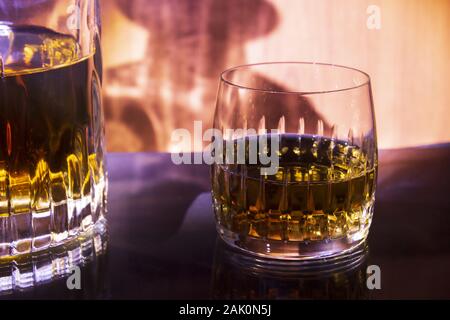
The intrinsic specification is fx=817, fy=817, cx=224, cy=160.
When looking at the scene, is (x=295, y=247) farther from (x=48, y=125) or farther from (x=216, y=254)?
(x=48, y=125)

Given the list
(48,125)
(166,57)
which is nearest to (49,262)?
(48,125)

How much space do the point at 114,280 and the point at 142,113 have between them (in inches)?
15.3

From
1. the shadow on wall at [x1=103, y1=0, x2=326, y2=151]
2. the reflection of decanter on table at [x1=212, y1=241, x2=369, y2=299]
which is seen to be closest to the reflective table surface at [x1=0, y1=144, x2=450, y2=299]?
the reflection of decanter on table at [x1=212, y1=241, x2=369, y2=299]

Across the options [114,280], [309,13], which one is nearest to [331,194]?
[114,280]

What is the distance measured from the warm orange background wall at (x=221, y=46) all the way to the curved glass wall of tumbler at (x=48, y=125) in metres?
0.27

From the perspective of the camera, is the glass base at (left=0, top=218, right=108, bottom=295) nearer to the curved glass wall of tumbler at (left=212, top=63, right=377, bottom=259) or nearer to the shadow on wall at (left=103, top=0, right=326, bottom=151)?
the curved glass wall of tumbler at (left=212, top=63, right=377, bottom=259)

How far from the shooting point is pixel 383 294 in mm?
526

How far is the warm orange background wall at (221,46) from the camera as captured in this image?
0.88 metres

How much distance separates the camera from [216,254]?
23.2 inches

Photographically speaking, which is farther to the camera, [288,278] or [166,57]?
[166,57]

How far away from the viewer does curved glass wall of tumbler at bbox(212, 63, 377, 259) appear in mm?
549

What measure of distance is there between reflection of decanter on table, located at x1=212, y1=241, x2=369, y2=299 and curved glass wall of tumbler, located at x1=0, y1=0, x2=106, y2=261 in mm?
116

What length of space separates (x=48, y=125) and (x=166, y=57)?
353mm
